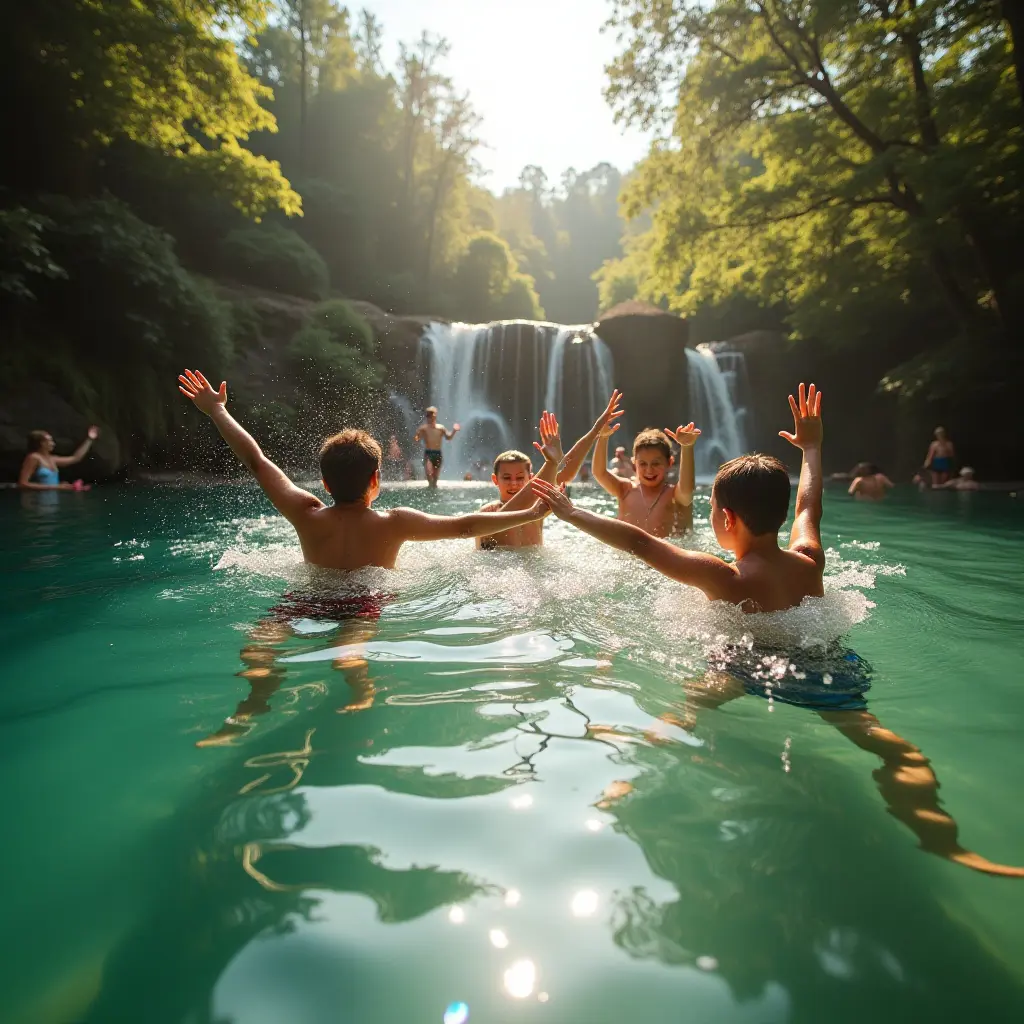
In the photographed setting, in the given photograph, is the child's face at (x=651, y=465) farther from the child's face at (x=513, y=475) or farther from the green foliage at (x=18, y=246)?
the green foliage at (x=18, y=246)

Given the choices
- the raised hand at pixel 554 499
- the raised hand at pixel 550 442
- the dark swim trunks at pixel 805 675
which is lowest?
the dark swim trunks at pixel 805 675

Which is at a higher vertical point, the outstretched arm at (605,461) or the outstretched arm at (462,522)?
the outstretched arm at (605,461)

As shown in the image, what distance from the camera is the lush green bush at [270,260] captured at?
25.1 m

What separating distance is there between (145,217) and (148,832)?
87.9 feet

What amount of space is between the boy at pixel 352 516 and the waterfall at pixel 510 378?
16962mm

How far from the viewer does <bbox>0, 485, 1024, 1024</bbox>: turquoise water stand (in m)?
1.29

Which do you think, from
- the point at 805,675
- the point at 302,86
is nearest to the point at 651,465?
the point at 805,675

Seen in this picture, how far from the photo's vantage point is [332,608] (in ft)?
11.9

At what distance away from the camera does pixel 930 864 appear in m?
1.64

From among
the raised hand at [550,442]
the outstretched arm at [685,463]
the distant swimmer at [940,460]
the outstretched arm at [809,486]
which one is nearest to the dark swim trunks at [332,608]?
the raised hand at [550,442]

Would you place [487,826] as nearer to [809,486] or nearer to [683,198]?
[809,486]

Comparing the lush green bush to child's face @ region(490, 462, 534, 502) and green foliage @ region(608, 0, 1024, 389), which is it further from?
child's face @ region(490, 462, 534, 502)

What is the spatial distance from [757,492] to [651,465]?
7.46ft

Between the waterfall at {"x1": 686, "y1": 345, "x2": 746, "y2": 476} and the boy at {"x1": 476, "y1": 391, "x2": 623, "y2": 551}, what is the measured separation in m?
17.0
